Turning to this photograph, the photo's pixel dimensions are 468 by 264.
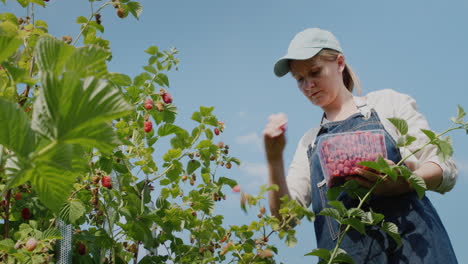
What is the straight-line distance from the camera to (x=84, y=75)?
14.2 inches

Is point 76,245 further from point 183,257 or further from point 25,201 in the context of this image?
point 183,257

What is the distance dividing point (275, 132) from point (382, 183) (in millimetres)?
418

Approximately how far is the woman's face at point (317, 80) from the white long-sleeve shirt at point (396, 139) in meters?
0.14

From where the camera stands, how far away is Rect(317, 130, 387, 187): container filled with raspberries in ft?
4.55

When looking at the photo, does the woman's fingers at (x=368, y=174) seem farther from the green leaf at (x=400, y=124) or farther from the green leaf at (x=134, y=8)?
the green leaf at (x=134, y=8)

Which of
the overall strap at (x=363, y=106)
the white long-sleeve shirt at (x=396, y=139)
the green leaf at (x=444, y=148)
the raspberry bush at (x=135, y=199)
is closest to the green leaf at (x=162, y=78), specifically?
the raspberry bush at (x=135, y=199)

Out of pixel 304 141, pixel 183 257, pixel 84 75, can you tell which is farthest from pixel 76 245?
pixel 84 75

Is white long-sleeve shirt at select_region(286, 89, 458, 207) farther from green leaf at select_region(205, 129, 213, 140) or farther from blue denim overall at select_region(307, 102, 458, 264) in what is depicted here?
green leaf at select_region(205, 129, 213, 140)

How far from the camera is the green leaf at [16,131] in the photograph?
1.08 ft

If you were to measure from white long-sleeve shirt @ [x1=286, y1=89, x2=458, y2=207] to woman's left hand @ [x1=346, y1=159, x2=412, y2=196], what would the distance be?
0.12 metres

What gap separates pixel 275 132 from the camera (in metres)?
1.19

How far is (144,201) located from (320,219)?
627mm

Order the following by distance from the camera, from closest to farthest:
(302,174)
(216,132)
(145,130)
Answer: (145,130) → (216,132) → (302,174)

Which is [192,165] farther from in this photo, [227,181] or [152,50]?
[152,50]
